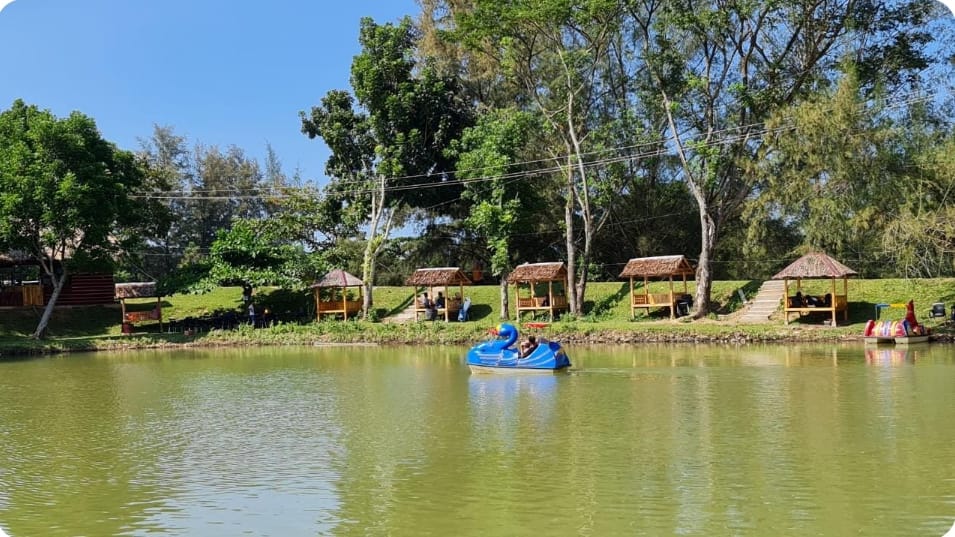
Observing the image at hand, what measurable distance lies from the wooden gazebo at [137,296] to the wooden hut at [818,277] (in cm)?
2542

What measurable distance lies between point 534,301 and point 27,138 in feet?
68.3

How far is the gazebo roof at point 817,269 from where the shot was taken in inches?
1099

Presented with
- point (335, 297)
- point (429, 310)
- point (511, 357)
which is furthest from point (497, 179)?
point (511, 357)

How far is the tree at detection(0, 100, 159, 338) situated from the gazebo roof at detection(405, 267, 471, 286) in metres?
12.5

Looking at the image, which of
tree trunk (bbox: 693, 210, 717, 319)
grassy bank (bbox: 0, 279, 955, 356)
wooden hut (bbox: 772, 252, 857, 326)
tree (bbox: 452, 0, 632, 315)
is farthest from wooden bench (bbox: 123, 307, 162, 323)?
wooden hut (bbox: 772, 252, 857, 326)

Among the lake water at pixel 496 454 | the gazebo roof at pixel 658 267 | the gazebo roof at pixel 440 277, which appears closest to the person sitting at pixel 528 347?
the lake water at pixel 496 454

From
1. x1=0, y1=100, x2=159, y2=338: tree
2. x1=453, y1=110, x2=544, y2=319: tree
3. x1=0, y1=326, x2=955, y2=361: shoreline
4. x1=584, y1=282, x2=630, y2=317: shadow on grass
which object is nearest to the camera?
x1=0, y1=326, x2=955, y2=361: shoreline

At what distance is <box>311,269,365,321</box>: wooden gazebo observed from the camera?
36125 millimetres

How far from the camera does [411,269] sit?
44.6 metres

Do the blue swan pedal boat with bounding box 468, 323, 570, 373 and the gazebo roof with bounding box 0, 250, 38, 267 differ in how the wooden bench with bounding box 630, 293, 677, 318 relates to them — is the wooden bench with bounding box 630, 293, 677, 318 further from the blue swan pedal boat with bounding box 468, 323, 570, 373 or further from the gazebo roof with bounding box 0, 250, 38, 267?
the gazebo roof with bounding box 0, 250, 38, 267

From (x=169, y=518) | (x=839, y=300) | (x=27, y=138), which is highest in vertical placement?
(x=27, y=138)

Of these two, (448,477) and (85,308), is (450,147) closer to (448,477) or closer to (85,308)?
(85,308)

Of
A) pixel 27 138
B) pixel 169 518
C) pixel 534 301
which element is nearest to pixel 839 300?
pixel 534 301

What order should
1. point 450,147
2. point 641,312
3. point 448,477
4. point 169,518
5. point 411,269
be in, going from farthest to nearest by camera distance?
point 411,269
point 450,147
point 641,312
point 448,477
point 169,518
